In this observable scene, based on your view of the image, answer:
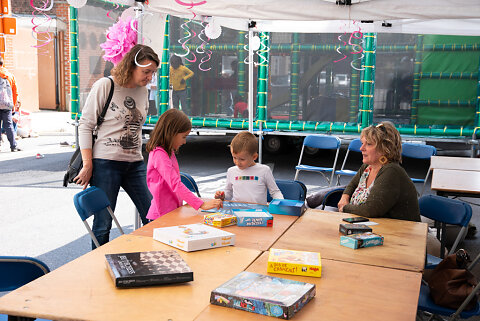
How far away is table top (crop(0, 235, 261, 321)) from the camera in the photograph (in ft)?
5.71

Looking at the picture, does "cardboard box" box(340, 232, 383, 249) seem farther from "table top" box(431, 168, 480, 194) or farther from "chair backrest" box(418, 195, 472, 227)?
"table top" box(431, 168, 480, 194)

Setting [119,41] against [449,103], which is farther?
[449,103]

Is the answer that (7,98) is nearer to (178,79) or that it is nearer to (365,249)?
(178,79)

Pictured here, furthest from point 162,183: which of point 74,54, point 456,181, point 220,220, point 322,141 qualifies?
point 74,54

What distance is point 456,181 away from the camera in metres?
4.47

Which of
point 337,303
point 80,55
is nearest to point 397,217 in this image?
point 337,303

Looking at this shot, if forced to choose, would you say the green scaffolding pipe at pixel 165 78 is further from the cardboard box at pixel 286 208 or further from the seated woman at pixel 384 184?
the cardboard box at pixel 286 208

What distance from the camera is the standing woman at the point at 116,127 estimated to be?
352 centimetres

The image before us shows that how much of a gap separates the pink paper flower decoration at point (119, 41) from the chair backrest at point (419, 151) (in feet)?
14.4

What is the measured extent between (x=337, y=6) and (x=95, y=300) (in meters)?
3.55

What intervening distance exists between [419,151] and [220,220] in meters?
4.93

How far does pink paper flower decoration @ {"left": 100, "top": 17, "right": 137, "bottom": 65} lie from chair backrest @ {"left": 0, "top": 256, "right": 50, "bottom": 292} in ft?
7.09

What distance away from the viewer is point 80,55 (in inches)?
373

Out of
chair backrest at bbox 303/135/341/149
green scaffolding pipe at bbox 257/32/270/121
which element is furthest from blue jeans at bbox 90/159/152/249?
green scaffolding pipe at bbox 257/32/270/121
